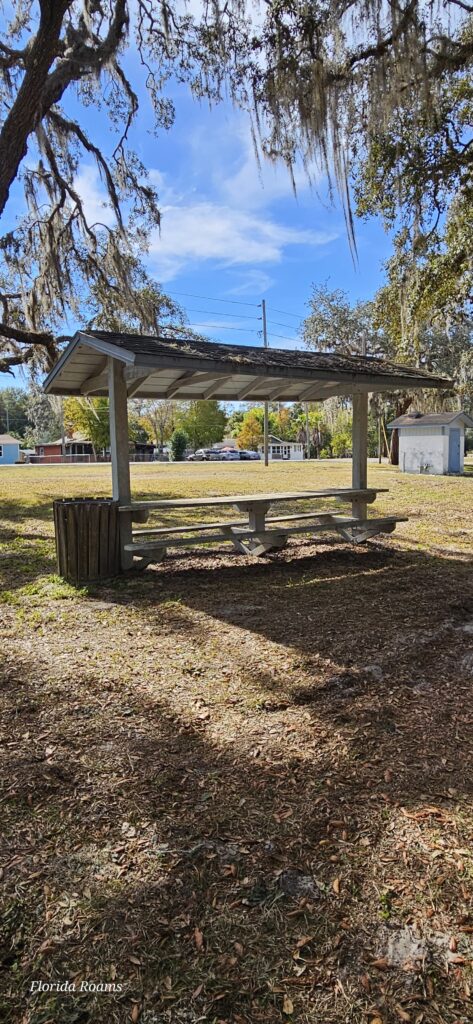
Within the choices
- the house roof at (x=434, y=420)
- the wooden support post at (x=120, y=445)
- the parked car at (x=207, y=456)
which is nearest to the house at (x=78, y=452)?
the parked car at (x=207, y=456)

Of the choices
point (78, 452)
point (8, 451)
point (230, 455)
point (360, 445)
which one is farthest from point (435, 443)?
point (78, 452)

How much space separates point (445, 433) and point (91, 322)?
48.0ft

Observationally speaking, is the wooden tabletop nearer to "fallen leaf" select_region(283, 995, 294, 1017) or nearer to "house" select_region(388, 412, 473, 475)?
"fallen leaf" select_region(283, 995, 294, 1017)

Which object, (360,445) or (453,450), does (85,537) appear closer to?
(360,445)

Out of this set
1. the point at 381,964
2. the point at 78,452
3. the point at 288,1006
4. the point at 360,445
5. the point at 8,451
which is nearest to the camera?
the point at 288,1006

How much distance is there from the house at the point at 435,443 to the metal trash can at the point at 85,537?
18.1 m

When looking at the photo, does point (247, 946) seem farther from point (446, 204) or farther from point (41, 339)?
point (41, 339)

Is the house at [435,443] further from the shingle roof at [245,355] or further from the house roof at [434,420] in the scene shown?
the shingle roof at [245,355]

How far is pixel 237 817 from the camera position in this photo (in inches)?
89.7

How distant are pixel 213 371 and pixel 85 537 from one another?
2.21 metres

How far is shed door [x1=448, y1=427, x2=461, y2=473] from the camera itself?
2183 centimetres

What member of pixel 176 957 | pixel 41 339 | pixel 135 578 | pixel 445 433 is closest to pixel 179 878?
pixel 176 957

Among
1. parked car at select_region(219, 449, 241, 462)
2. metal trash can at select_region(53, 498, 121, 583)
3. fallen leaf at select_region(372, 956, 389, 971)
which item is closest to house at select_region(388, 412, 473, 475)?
metal trash can at select_region(53, 498, 121, 583)

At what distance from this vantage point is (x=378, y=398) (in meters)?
27.7
